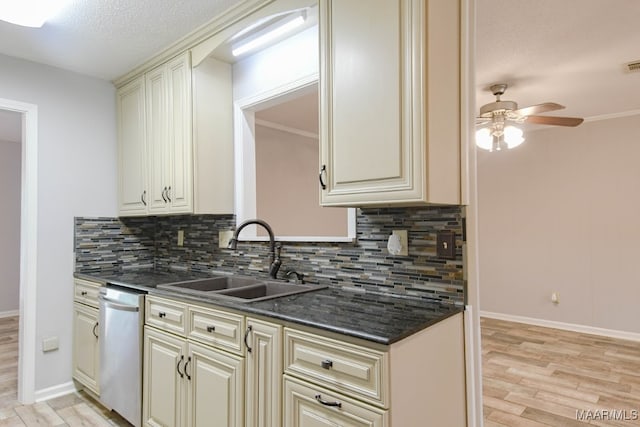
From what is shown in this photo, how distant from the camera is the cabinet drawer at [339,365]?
1.17m

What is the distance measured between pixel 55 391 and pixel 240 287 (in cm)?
172

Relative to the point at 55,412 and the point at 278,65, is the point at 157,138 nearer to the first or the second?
A: the point at 278,65

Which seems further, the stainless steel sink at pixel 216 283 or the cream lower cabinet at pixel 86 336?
the cream lower cabinet at pixel 86 336

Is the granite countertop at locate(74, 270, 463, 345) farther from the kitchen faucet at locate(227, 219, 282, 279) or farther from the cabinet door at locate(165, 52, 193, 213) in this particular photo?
the cabinet door at locate(165, 52, 193, 213)

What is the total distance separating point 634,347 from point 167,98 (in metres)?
4.76

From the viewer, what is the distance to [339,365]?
4.16 ft

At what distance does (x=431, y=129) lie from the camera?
140 cm

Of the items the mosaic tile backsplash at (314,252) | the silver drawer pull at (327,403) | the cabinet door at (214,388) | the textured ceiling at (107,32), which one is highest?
the textured ceiling at (107,32)

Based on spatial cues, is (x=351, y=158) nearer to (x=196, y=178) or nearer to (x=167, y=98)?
(x=196, y=178)

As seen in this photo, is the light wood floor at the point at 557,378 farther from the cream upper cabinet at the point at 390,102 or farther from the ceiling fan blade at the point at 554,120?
the ceiling fan blade at the point at 554,120

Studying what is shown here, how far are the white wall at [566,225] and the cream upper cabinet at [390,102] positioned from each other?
370 cm

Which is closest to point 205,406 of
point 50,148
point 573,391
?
point 50,148

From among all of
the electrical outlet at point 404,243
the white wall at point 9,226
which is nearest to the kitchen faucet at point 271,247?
the electrical outlet at point 404,243

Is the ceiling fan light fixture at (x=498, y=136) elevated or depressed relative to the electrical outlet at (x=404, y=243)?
elevated
